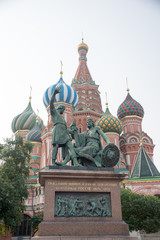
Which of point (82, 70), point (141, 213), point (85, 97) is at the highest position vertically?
point (82, 70)

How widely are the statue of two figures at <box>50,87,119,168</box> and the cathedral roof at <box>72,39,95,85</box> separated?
120 feet

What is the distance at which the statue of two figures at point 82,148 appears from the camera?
933 cm

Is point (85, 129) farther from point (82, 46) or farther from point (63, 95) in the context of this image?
point (82, 46)

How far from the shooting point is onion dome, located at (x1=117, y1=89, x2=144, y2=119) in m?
44.1

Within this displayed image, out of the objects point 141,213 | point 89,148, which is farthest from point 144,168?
point 89,148

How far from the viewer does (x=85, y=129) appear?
39.1 metres

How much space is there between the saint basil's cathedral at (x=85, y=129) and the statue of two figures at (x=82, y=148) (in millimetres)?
15576

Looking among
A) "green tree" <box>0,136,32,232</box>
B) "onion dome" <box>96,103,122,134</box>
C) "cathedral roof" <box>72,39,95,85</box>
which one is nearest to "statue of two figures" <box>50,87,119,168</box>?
"green tree" <box>0,136,32,232</box>

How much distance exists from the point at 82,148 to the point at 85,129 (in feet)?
96.4

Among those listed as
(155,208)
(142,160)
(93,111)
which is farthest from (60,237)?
(93,111)

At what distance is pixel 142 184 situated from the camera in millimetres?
23969

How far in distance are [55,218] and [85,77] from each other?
41.0 metres

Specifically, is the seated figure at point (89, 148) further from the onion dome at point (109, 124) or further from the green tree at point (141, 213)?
the onion dome at point (109, 124)

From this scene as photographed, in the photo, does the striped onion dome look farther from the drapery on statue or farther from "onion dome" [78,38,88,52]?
the drapery on statue
